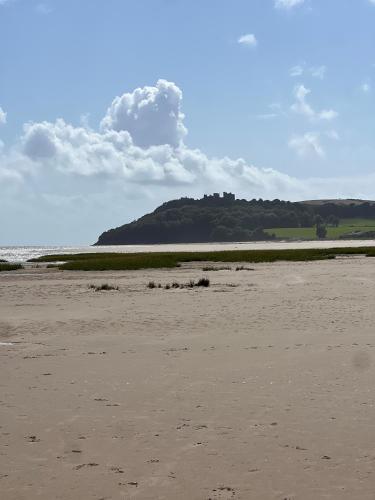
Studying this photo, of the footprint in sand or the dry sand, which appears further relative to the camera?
the dry sand

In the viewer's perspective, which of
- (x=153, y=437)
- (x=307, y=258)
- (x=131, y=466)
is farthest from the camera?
(x=307, y=258)

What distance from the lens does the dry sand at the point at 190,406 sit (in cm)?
671

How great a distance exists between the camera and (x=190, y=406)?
31.5ft

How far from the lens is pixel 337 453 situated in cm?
740

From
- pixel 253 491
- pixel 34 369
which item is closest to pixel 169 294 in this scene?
pixel 34 369

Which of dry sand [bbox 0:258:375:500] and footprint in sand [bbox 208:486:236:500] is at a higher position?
dry sand [bbox 0:258:375:500]

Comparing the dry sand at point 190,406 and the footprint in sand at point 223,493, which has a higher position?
the dry sand at point 190,406

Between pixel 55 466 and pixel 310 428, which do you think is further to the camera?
pixel 310 428

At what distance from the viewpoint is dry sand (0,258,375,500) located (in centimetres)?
671

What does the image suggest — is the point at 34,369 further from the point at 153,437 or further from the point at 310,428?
the point at 310,428

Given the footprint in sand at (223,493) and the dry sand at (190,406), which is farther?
the dry sand at (190,406)

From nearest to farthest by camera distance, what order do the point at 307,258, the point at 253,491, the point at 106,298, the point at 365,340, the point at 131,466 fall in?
the point at 253,491 → the point at 131,466 → the point at 365,340 → the point at 106,298 → the point at 307,258

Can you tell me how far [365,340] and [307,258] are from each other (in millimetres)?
46586

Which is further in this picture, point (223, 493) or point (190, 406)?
point (190, 406)
